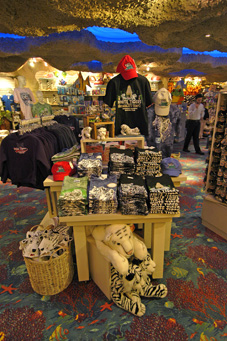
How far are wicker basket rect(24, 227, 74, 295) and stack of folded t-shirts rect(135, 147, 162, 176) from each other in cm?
109

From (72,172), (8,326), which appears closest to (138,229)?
(72,172)

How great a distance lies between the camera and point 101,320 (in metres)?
1.74

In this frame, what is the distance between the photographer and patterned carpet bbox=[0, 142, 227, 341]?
64.6 inches

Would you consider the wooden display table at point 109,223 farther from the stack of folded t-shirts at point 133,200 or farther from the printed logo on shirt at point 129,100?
the printed logo on shirt at point 129,100

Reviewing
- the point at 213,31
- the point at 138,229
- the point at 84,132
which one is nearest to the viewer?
the point at 84,132

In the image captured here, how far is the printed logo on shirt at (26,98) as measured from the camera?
557cm

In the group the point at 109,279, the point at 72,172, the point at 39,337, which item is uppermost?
the point at 72,172

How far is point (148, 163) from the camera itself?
91.6 inches

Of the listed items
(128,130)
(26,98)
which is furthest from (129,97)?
(26,98)

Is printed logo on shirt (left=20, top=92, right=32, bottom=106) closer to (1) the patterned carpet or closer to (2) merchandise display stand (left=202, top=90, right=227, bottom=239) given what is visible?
(1) the patterned carpet

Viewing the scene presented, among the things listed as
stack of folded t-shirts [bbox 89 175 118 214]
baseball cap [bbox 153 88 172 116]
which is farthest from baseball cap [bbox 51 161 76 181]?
baseball cap [bbox 153 88 172 116]

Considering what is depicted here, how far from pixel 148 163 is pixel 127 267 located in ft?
3.55

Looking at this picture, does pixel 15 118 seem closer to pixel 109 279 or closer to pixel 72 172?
pixel 72 172

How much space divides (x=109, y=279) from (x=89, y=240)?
14.9 inches
